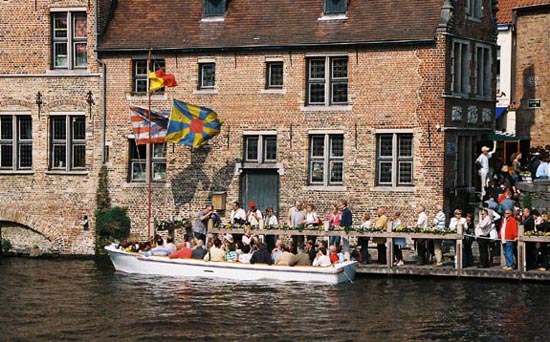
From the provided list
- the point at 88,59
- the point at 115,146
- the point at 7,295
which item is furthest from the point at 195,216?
the point at 7,295

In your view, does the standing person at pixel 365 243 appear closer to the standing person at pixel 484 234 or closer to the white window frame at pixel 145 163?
the standing person at pixel 484 234

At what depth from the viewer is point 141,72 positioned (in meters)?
46.7

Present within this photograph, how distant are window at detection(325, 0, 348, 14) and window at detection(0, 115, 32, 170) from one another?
37.4ft

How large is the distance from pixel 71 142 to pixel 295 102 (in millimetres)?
8383

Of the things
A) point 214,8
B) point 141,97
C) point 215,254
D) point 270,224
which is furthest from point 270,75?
point 215,254

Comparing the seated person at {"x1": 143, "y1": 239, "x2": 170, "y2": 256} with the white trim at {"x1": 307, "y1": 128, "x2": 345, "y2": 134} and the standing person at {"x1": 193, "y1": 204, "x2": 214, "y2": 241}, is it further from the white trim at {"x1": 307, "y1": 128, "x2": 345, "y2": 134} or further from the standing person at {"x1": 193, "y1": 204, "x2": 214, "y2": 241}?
the white trim at {"x1": 307, "y1": 128, "x2": 345, "y2": 134}

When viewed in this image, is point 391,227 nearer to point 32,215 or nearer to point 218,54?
point 218,54

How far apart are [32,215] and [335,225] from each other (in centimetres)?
1197

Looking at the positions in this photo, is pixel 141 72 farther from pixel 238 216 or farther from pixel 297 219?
pixel 297 219

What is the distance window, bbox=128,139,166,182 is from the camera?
46531 mm

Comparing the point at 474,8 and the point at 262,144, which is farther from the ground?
the point at 474,8

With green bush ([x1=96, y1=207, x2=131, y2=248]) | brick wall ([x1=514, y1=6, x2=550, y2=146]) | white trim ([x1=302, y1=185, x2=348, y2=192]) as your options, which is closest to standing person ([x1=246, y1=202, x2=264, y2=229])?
white trim ([x1=302, y1=185, x2=348, y2=192])

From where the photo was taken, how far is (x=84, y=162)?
4697cm

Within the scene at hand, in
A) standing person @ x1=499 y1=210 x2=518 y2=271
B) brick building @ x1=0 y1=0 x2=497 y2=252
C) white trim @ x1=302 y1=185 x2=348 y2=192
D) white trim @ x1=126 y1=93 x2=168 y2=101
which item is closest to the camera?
standing person @ x1=499 y1=210 x2=518 y2=271
